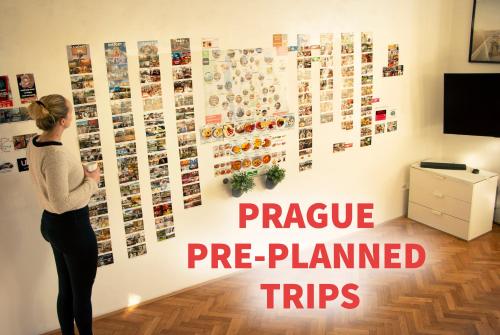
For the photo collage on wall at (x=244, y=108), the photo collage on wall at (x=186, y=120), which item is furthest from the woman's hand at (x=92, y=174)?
the photo collage on wall at (x=244, y=108)

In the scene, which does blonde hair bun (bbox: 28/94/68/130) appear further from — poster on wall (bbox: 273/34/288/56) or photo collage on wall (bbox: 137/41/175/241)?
poster on wall (bbox: 273/34/288/56)

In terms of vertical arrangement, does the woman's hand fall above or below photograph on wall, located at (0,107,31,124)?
below

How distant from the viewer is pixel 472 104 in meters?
4.00

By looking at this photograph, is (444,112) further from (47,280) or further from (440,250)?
(47,280)

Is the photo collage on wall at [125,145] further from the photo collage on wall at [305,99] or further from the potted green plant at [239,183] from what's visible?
the photo collage on wall at [305,99]

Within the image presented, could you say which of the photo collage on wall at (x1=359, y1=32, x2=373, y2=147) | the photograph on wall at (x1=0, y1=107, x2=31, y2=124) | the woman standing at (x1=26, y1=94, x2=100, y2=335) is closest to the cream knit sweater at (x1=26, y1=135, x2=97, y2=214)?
the woman standing at (x1=26, y1=94, x2=100, y2=335)

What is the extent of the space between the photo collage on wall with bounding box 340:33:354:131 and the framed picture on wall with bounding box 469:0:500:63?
112 centimetres

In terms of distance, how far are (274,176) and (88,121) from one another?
1.34m

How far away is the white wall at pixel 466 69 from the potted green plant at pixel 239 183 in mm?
2114

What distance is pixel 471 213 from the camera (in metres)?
3.97

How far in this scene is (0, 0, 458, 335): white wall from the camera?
107 inches

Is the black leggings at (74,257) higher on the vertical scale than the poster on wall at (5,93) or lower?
lower

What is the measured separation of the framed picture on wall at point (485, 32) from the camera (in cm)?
397

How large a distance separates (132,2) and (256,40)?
87 centimetres
